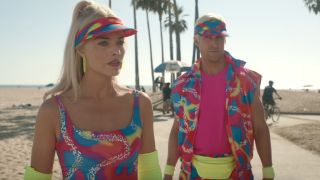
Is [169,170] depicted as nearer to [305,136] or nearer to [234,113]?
[234,113]

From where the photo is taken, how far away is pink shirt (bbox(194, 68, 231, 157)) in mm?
3945

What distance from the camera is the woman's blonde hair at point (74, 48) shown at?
8.79 ft

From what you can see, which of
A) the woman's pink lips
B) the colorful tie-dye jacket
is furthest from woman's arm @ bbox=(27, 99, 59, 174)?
the colorful tie-dye jacket

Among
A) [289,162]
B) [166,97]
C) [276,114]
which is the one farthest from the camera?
[166,97]

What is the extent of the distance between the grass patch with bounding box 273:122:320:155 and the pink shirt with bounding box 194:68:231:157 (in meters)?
8.05

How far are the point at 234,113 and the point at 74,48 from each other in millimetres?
1780

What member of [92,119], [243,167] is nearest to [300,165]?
[243,167]

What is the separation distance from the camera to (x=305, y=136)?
46.8 ft

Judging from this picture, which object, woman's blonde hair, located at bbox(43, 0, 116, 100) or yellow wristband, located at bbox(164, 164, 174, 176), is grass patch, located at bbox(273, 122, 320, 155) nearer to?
yellow wristband, located at bbox(164, 164, 174, 176)

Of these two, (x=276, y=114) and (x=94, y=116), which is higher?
(x=94, y=116)

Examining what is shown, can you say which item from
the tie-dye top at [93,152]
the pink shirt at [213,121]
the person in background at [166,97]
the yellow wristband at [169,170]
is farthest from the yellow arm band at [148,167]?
the person in background at [166,97]

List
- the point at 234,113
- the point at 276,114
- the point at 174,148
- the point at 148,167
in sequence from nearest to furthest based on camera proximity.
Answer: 1. the point at 148,167
2. the point at 234,113
3. the point at 174,148
4. the point at 276,114

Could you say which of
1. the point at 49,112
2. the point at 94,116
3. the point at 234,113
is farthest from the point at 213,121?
the point at 49,112

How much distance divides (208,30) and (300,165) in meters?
6.15
